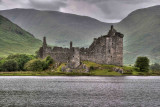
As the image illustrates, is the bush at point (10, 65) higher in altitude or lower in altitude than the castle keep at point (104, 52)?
lower

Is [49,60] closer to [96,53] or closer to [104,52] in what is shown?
[96,53]

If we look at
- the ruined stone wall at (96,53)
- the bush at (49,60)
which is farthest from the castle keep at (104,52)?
the bush at (49,60)

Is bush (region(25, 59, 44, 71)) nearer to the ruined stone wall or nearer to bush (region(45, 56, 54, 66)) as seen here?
bush (region(45, 56, 54, 66))

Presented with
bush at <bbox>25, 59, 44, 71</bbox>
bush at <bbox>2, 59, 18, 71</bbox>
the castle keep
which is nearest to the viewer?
bush at <bbox>25, 59, 44, 71</bbox>

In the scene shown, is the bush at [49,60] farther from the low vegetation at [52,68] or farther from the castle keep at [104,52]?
the castle keep at [104,52]

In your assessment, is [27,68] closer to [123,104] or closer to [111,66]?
[111,66]

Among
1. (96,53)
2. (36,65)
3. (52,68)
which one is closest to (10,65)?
(36,65)

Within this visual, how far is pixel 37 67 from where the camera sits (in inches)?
4232

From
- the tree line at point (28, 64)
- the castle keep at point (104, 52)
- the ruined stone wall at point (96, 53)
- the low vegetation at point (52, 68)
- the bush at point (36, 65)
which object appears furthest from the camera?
the ruined stone wall at point (96, 53)

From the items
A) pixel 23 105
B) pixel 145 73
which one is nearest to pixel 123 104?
pixel 23 105

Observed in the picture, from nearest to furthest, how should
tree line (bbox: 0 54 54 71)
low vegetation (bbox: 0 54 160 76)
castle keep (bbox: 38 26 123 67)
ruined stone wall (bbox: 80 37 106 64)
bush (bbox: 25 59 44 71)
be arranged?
low vegetation (bbox: 0 54 160 76), bush (bbox: 25 59 44 71), tree line (bbox: 0 54 54 71), castle keep (bbox: 38 26 123 67), ruined stone wall (bbox: 80 37 106 64)

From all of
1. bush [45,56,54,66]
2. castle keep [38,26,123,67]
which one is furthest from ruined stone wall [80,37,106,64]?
bush [45,56,54,66]

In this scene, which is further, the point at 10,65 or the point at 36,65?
the point at 10,65

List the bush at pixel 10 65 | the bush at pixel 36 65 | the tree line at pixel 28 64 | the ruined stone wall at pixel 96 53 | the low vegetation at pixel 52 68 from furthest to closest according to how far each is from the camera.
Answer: the bush at pixel 10 65, the ruined stone wall at pixel 96 53, the tree line at pixel 28 64, the bush at pixel 36 65, the low vegetation at pixel 52 68
